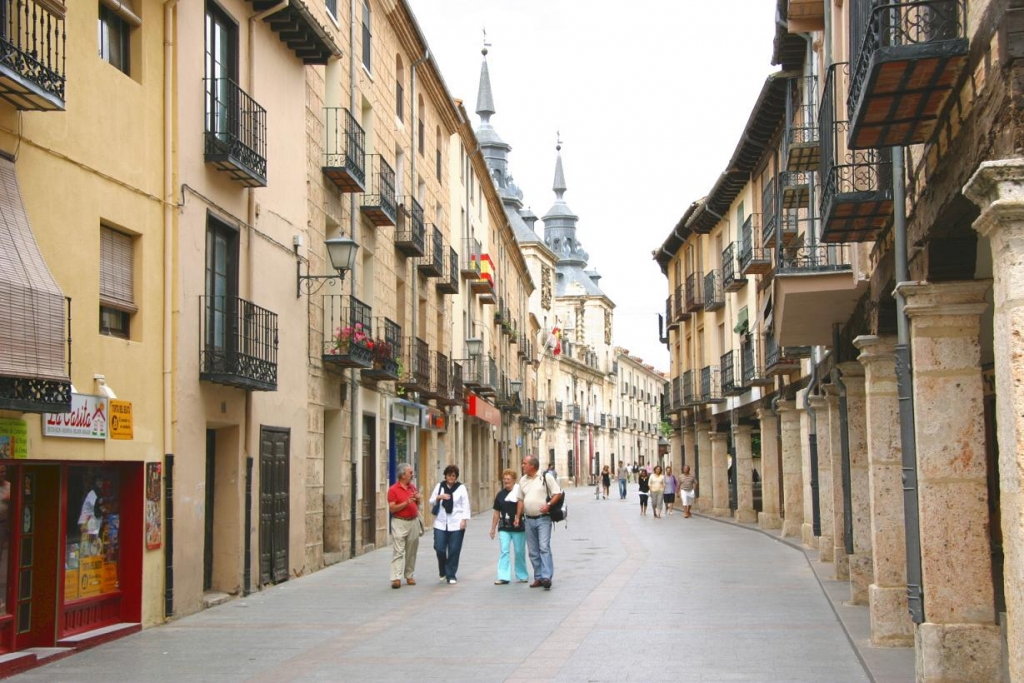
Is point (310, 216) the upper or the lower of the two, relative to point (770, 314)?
upper

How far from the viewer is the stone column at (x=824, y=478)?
1714 centimetres

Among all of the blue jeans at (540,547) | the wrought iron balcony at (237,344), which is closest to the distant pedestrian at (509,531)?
the blue jeans at (540,547)

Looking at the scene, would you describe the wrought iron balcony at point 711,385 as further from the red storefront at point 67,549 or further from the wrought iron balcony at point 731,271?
the red storefront at point 67,549

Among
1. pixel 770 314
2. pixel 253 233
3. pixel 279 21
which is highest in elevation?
pixel 279 21

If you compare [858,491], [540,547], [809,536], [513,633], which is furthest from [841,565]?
[809,536]

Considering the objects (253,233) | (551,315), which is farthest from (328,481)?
(551,315)

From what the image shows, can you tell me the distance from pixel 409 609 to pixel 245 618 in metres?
1.80

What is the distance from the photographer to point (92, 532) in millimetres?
11508

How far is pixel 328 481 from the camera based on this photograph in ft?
65.5

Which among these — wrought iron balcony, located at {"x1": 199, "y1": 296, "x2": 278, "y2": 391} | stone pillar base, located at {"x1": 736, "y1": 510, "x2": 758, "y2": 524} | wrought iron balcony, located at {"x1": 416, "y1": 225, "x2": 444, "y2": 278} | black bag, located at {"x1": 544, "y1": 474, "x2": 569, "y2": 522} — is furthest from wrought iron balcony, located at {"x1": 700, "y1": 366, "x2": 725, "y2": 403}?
wrought iron balcony, located at {"x1": 199, "y1": 296, "x2": 278, "y2": 391}

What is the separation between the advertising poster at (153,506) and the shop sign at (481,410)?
21.1 meters

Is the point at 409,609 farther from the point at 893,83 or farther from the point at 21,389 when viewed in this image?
the point at 893,83

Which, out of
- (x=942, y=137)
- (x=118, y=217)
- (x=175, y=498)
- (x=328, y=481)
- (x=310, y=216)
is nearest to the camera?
(x=942, y=137)

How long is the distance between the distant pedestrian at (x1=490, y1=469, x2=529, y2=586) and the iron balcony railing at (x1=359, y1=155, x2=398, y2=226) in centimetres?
685
